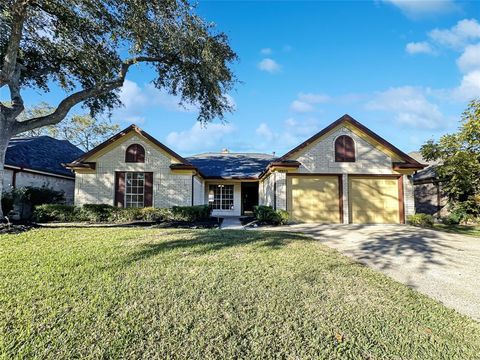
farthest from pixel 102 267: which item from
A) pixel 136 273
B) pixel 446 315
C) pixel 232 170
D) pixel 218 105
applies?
pixel 232 170

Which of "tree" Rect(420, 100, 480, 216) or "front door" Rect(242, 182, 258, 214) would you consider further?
"front door" Rect(242, 182, 258, 214)

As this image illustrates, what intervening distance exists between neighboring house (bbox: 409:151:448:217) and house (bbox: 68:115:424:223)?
5.58 meters

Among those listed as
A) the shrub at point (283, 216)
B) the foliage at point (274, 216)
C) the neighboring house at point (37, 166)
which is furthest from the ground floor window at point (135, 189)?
the shrub at point (283, 216)

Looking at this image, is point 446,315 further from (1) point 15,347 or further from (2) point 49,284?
(2) point 49,284

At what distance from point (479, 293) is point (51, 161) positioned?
2168 cm

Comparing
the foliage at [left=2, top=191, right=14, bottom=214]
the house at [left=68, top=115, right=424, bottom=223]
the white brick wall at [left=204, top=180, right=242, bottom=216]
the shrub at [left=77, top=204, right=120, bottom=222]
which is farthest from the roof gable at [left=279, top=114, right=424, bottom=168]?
the foliage at [left=2, top=191, right=14, bottom=214]

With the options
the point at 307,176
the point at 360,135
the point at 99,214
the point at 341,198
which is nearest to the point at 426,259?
the point at 341,198

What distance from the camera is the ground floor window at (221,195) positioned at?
20.0 meters

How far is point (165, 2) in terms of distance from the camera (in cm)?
991

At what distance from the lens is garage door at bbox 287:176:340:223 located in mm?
14312

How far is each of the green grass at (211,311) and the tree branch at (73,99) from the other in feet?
20.9

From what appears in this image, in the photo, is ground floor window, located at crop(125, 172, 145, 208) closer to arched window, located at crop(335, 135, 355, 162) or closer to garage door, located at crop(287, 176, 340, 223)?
garage door, located at crop(287, 176, 340, 223)

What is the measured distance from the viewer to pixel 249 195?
2077cm

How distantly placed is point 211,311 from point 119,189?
1289cm
